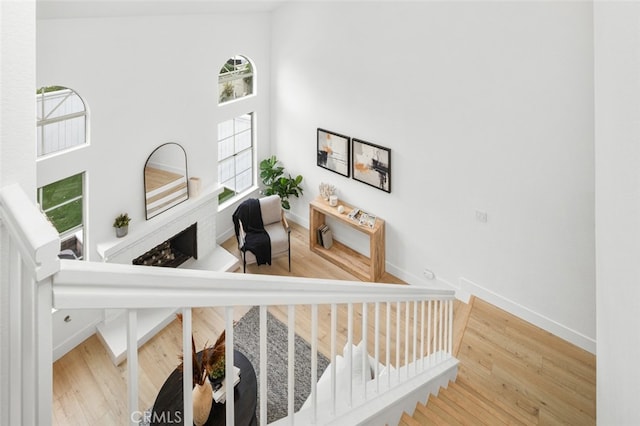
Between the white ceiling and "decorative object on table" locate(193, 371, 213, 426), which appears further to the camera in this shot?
the white ceiling

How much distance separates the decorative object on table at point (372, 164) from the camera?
18.8 feet

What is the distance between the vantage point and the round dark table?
301 cm

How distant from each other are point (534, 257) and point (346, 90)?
306 centimetres

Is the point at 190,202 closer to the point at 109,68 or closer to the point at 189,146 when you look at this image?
the point at 189,146

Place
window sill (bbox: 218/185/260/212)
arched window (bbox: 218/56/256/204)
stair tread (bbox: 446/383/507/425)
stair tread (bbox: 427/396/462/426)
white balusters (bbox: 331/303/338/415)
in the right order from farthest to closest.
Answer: window sill (bbox: 218/185/260/212)
arched window (bbox: 218/56/256/204)
stair tread (bbox: 446/383/507/425)
stair tread (bbox: 427/396/462/426)
white balusters (bbox: 331/303/338/415)

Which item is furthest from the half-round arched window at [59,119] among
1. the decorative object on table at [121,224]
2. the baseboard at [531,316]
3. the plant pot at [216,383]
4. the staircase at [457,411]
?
the baseboard at [531,316]

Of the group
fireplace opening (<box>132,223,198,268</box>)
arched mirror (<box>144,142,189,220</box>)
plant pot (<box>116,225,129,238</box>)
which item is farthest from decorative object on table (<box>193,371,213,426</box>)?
fireplace opening (<box>132,223,198,268</box>)

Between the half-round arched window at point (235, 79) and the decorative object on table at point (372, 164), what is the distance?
74.5 inches

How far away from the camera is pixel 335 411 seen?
1553 mm

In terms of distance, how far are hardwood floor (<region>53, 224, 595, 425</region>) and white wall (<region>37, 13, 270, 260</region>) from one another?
121 cm

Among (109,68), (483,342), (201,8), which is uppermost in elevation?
(201,8)

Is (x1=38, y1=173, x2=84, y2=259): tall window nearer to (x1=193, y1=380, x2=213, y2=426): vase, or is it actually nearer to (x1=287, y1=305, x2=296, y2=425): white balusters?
(x1=193, y1=380, x2=213, y2=426): vase

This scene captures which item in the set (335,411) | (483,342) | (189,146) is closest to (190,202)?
(189,146)

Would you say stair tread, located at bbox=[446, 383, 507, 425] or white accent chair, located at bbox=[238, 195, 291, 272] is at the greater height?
white accent chair, located at bbox=[238, 195, 291, 272]
